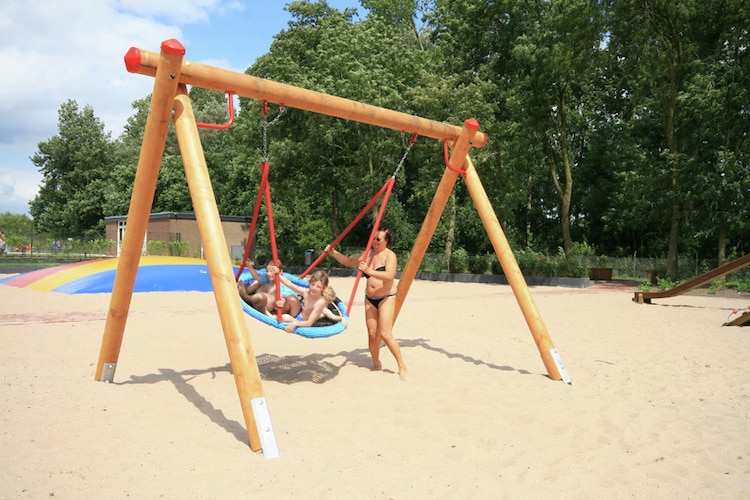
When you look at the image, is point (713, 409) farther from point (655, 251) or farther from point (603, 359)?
point (655, 251)

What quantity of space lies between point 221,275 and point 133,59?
5.49 feet

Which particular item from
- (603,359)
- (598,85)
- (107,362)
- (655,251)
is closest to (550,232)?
(655,251)

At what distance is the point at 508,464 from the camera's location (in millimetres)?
3523

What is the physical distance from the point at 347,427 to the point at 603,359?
3840mm

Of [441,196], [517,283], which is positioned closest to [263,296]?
[441,196]

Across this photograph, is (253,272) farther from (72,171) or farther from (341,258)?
(72,171)

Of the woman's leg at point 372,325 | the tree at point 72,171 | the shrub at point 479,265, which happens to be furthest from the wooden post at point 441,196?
the tree at point 72,171

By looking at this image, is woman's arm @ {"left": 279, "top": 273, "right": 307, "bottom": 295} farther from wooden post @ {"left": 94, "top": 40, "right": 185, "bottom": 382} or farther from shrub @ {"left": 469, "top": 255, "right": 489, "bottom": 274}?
shrub @ {"left": 469, "top": 255, "right": 489, "bottom": 274}

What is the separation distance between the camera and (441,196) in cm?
623

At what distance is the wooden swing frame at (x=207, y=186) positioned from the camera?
388 centimetres

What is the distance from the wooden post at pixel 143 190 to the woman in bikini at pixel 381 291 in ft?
5.72

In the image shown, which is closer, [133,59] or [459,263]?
[133,59]

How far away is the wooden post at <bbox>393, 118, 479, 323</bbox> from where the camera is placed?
6.09 metres

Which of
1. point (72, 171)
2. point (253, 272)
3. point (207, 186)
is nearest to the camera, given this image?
point (207, 186)
